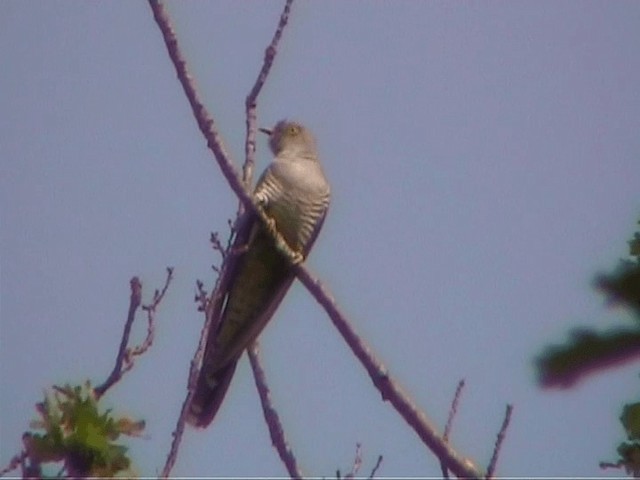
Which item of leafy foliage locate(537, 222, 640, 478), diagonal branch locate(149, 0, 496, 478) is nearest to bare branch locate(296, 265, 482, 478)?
diagonal branch locate(149, 0, 496, 478)

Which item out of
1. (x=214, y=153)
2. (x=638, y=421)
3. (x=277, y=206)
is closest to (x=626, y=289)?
(x=638, y=421)

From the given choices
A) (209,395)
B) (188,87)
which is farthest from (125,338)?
(209,395)

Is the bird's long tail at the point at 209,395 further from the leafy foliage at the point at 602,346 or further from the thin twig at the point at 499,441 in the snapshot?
the leafy foliage at the point at 602,346

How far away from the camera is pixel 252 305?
5207 mm

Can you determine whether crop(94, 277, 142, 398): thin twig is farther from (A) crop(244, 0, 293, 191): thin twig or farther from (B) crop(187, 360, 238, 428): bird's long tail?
(B) crop(187, 360, 238, 428): bird's long tail

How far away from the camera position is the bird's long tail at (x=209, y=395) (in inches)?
183

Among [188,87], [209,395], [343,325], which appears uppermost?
[188,87]

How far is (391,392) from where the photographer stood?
303cm

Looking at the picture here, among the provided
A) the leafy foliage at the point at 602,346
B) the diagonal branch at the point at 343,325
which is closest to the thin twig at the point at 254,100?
the diagonal branch at the point at 343,325

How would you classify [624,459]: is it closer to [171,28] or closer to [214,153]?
[214,153]

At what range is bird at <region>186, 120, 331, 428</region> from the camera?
480cm

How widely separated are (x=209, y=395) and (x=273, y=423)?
138 centimetres

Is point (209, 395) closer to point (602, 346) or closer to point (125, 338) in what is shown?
point (125, 338)

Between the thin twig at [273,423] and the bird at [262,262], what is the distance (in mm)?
581
